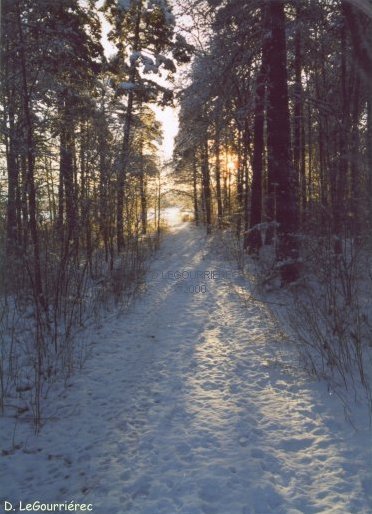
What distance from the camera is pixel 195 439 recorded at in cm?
352

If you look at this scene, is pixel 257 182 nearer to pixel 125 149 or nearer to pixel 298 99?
pixel 298 99

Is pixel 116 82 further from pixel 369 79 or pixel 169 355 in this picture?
pixel 169 355

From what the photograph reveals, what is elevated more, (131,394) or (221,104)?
(221,104)

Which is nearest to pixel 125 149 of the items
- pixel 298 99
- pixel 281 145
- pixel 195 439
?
pixel 298 99

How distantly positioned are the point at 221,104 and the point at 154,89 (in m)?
7.22

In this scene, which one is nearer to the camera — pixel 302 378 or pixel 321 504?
pixel 321 504

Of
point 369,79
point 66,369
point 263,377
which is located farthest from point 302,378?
point 369,79

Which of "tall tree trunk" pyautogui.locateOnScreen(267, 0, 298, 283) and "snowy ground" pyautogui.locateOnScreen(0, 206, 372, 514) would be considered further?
"tall tree trunk" pyautogui.locateOnScreen(267, 0, 298, 283)

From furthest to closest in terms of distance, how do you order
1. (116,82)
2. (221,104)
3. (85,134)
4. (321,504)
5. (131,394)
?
(116,82)
(221,104)
(85,134)
(131,394)
(321,504)

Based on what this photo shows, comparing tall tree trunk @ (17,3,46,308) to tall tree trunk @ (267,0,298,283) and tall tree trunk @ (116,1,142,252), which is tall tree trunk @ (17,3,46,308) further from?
tall tree trunk @ (267,0,298,283)

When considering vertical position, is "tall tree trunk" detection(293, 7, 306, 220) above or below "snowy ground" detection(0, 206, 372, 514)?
above

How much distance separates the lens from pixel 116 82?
15734mm

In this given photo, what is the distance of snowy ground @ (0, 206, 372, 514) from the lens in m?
2.81

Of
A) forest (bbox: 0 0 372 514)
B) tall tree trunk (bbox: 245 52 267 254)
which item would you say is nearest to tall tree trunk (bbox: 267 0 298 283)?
forest (bbox: 0 0 372 514)
